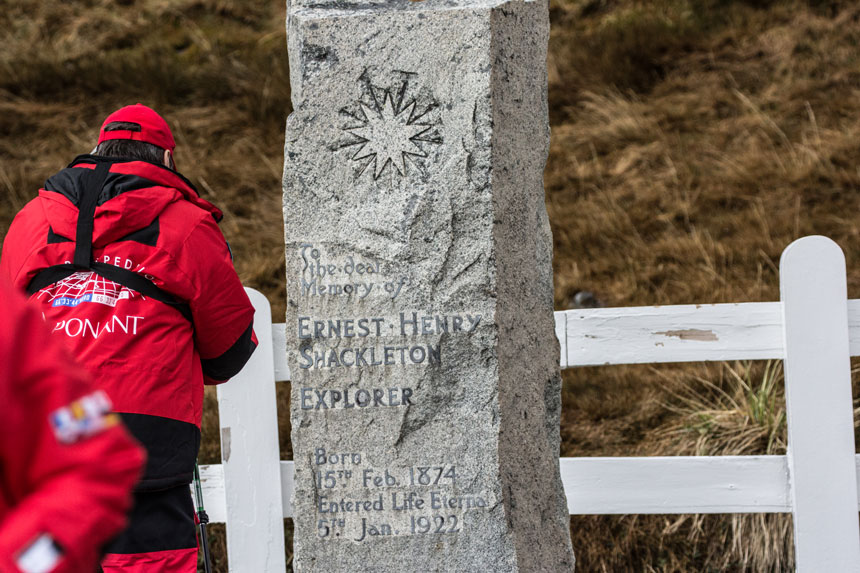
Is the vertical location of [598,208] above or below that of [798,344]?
above

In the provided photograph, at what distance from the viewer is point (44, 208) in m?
2.65

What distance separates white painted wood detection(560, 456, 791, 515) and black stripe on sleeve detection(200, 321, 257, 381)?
1526 millimetres

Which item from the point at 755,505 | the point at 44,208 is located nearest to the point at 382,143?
the point at 44,208

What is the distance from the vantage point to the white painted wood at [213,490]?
378 cm

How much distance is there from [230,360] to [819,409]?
7.00ft

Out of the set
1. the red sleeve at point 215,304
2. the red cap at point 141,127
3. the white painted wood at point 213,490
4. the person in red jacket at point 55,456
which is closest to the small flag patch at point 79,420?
the person in red jacket at point 55,456

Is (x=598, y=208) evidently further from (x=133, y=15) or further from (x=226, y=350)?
(x=133, y=15)

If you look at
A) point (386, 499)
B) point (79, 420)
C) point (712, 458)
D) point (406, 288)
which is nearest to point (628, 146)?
point (712, 458)

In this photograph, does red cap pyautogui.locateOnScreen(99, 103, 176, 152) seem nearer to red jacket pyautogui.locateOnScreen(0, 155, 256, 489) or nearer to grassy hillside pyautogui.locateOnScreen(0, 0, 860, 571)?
red jacket pyautogui.locateOnScreen(0, 155, 256, 489)

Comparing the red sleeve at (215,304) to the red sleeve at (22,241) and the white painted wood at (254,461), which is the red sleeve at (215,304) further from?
the white painted wood at (254,461)

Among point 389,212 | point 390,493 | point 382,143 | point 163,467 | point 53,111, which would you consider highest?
point 53,111

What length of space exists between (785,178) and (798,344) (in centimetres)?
433

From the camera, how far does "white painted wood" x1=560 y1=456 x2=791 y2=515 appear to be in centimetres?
367

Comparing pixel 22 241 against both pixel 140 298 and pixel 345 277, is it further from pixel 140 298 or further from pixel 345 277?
pixel 345 277
